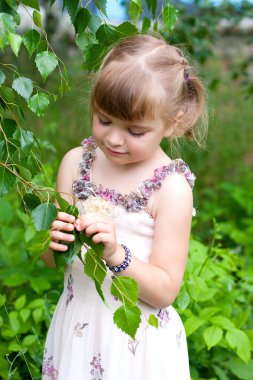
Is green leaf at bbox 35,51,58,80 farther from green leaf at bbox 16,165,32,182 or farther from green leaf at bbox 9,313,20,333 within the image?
green leaf at bbox 9,313,20,333

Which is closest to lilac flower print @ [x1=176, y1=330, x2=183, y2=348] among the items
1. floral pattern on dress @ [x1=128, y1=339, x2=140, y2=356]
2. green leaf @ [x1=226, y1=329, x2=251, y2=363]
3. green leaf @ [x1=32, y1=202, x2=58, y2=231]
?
floral pattern on dress @ [x1=128, y1=339, x2=140, y2=356]

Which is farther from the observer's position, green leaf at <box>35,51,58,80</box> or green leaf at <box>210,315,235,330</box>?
green leaf at <box>210,315,235,330</box>

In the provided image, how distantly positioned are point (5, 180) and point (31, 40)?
30 centimetres

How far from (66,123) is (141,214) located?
418cm

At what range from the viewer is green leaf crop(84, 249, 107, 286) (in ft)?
4.37

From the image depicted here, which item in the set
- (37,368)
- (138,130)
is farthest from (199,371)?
(138,130)

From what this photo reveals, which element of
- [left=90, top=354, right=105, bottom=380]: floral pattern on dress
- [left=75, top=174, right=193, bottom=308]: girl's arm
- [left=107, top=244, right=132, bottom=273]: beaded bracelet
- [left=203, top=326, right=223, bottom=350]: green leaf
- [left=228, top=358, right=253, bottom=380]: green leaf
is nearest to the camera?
[left=107, top=244, right=132, bottom=273]: beaded bracelet

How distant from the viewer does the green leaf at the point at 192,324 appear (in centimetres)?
237

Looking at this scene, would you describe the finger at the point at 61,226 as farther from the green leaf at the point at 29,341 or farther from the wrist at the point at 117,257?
the green leaf at the point at 29,341

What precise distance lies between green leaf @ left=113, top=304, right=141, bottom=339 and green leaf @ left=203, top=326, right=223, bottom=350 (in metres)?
1.04

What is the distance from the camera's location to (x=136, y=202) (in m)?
1.76

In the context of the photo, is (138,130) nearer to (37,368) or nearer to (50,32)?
(37,368)

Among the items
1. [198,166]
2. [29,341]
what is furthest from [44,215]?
[198,166]

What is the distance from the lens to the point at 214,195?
5.05 m
